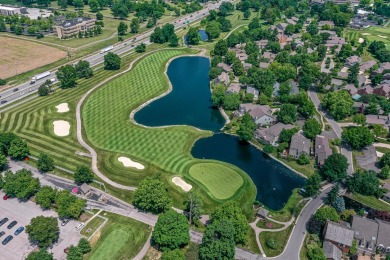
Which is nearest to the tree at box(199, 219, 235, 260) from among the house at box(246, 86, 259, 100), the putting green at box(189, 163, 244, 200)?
the putting green at box(189, 163, 244, 200)

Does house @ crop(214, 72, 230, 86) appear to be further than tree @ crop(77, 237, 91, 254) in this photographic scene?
Yes

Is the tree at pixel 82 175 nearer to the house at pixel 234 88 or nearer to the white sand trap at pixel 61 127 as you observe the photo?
the white sand trap at pixel 61 127

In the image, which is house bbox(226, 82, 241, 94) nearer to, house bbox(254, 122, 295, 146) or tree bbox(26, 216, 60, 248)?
house bbox(254, 122, 295, 146)

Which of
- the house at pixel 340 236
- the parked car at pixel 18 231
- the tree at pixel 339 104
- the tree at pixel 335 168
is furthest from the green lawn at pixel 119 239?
the tree at pixel 339 104

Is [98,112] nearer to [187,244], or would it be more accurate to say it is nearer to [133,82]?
[133,82]

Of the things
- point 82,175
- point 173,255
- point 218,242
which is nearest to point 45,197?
point 82,175

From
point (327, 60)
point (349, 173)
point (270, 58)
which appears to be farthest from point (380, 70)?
point (349, 173)
